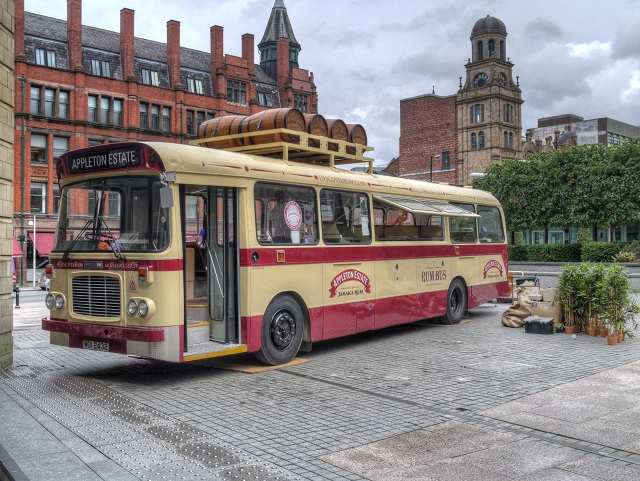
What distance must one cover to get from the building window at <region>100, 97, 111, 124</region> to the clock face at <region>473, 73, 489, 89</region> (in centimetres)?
4771

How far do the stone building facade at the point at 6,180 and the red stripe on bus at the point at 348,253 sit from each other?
3740 millimetres

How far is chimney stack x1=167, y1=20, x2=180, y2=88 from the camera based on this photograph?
5366 centimetres

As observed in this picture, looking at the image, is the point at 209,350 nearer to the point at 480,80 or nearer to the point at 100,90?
the point at 100,90

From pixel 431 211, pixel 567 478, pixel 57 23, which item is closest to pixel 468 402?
pixel 567 478

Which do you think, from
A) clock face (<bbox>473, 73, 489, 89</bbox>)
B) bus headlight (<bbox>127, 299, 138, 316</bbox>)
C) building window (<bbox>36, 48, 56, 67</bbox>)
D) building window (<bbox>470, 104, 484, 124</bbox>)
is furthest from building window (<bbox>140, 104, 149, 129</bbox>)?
bus headlight (<bbox>127, 299, 138, 316</bbox>)

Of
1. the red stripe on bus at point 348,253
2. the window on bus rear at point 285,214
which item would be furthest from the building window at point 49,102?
the window on bus rear at point 285,214

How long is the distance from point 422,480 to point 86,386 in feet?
17.0

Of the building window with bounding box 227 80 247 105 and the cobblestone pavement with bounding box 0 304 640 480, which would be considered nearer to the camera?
the cobblestone pavement with bounding box 0 304 640 480

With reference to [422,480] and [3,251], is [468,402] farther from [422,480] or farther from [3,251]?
[3,251]

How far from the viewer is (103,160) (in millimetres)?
8844

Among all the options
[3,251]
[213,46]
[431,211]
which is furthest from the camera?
[213,46]

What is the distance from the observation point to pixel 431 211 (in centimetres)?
1317

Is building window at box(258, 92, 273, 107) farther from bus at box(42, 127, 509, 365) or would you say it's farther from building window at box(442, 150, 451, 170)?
bus at box(42, 127, 509, 365)

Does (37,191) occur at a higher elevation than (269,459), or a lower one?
higher
